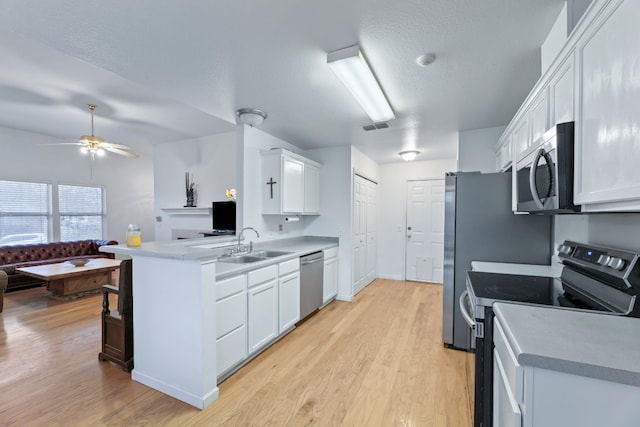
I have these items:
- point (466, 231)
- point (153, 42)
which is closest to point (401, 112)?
point (466, 231)

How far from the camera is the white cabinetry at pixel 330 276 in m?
3.95

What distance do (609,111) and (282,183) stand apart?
2967 mm

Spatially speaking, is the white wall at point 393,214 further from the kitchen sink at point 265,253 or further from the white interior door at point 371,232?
the kitchen sink at point 265,253

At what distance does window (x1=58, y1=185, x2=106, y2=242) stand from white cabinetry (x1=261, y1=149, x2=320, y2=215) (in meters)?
5.10

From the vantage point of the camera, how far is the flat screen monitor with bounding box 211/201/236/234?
4.81m

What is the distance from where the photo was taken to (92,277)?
4445 millimetres

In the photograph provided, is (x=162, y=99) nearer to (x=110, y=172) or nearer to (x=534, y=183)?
(x=534, y=183)

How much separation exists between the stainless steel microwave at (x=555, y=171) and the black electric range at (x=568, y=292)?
303mm

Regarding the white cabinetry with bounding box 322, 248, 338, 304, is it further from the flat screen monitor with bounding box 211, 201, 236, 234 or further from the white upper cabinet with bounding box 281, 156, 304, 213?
the flat screen monitor with bounding box 211, 201, 236, 234

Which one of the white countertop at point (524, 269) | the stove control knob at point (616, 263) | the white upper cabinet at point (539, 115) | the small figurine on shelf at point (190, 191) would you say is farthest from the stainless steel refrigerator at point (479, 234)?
the small figurine on shelf at point (190, 191)

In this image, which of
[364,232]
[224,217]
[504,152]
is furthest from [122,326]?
[504,152]

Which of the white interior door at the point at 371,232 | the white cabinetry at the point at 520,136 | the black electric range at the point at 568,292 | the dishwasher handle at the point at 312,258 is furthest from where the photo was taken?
the white interior door at the point at 371,232

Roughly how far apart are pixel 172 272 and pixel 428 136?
3541 millimetres

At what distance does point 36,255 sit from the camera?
500cm
